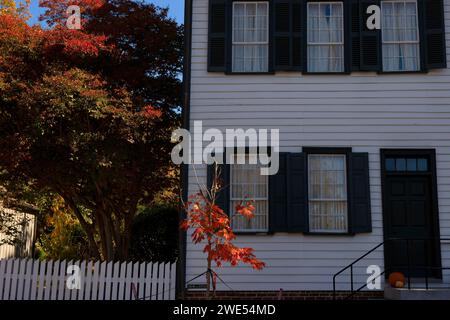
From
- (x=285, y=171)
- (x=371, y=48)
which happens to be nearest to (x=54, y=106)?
(x=285, y=171)

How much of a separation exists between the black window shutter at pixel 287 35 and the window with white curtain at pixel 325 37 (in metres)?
0.28

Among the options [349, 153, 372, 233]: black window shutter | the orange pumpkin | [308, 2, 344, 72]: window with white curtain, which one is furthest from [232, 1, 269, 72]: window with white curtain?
the orange pumpkin

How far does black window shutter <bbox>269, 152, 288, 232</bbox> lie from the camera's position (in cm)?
1084

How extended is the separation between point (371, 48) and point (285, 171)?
3.14m

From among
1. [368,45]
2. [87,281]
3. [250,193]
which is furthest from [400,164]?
[87,281]

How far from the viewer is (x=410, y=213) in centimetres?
1102

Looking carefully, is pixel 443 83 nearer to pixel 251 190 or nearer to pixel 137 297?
pixel 251 190

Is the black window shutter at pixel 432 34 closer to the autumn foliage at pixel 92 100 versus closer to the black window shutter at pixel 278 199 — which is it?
the black window shutter at pixel 278 199

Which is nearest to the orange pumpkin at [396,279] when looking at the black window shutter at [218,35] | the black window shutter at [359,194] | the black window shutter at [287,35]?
the black window shutter at [359,194]

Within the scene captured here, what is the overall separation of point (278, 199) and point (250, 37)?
11.6 ft

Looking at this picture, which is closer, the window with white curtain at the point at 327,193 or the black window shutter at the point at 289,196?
the black window shutter at the point at 289,196

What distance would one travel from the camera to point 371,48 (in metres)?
11.4

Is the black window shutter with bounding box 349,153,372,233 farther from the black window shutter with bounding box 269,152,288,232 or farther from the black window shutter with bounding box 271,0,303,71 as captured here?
the black window shutter with bounding box 271,0,303,71

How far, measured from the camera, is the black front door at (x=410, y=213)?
1085 centimetres
